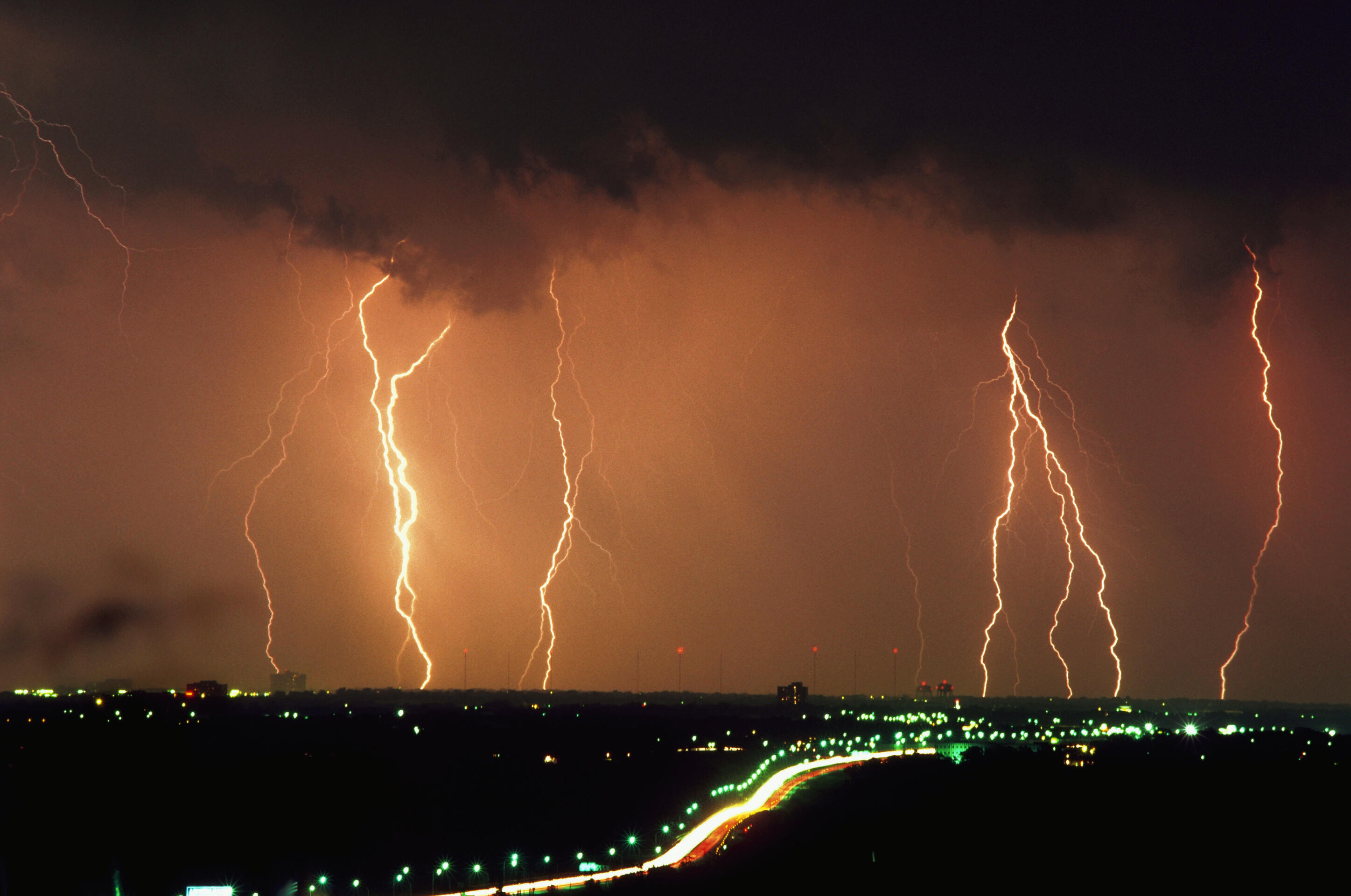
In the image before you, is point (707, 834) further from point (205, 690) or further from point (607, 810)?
point (205, 690)

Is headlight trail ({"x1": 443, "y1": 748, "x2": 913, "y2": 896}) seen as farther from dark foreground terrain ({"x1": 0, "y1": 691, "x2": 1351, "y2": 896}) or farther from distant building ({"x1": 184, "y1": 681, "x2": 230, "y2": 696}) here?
distant building ({"x1": 184, "y1": 681, "x2": 230, "y2": 696})

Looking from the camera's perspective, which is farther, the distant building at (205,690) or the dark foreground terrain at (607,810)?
the distant building at (205,690)

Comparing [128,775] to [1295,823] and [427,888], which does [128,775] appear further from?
[1295,823]

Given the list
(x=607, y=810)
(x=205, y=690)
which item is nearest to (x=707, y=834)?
(x=607, y=810)

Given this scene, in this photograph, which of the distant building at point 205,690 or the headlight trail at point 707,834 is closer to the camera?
the headlight trail at point 707,834

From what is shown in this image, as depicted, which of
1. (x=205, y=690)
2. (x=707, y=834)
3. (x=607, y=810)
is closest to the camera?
(x=707, y=834)

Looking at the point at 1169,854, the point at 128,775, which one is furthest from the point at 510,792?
the point at 1169,854

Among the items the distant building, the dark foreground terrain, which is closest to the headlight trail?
the dark foreground terrain

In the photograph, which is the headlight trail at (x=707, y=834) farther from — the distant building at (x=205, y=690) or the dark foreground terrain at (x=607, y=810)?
the distant building at (x=205, y=690)

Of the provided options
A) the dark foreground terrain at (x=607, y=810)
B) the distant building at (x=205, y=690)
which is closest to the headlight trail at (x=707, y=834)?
the dark foreground terrain at (x=607, y=810)
